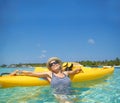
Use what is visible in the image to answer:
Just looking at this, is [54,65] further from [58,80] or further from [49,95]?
[49,95]

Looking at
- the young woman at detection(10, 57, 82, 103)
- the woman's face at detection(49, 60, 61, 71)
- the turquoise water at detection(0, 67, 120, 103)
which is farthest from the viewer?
the turquoise water at detection(0, 67, 120, 103)

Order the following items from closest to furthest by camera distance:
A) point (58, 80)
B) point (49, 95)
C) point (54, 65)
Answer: point (58, 80), point (54, 65), point (49, 95)

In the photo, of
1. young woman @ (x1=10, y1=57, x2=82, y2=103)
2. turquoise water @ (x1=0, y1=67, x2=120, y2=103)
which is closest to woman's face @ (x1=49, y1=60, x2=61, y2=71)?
young woman @ (x1=10, y1=57, x2=82, y2=103)

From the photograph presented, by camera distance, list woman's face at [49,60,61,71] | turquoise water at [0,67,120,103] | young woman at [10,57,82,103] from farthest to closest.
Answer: turquoise water at [0,67,120,103] < woman's face at [49,60,61,71] < young woman at [10,57,82,103]

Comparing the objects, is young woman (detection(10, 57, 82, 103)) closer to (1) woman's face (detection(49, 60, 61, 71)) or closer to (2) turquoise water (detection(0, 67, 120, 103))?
(1) woman's face (detection(49, 60, 61, 71))

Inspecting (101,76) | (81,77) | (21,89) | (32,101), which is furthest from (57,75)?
(101,76)

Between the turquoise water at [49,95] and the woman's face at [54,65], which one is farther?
the turquoise water at [49,95]

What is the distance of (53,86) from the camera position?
441cm

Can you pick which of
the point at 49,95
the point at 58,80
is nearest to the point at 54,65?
the point at 58,80

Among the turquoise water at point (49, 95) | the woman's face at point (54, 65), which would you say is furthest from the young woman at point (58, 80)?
the turquoise water at point (49, 95)

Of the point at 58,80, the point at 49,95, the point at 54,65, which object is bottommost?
the point at 49,95

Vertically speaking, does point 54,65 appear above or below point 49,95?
above

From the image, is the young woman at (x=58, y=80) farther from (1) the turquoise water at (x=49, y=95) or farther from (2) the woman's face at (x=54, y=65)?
(1) the turquoise water at (x=49, y=95)

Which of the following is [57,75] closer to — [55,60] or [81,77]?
[55,60]
